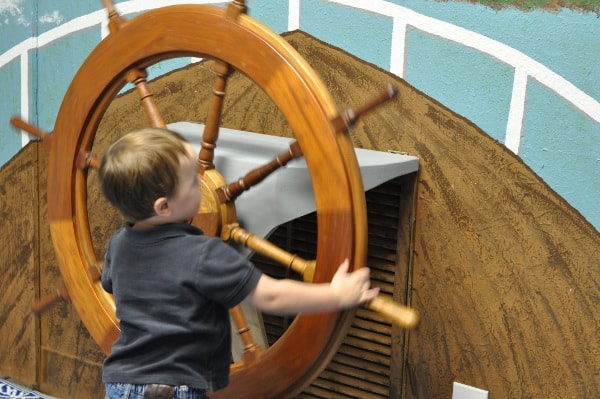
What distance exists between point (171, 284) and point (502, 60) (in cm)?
78

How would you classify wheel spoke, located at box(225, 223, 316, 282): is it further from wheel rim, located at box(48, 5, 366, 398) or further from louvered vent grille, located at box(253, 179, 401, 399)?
louvered vent grille, located at box(253, 179, 401, 399)

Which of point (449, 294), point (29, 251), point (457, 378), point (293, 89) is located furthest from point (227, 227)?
point (29, 251)

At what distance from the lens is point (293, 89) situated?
53.1 inches

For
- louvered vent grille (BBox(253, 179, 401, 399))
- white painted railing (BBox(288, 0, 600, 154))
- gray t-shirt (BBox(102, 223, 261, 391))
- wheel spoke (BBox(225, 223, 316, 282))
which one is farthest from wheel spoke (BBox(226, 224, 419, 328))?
white painted railing (BBox(288, 0, 600, 154))

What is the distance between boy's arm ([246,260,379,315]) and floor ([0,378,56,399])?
146cm

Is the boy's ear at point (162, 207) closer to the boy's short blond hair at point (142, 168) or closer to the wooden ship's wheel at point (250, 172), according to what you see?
the boy's short blond hair at point (142, 168)

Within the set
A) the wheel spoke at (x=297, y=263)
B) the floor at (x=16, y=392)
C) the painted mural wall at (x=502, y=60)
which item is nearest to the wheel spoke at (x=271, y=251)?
the wheel spoke at (x=297, y=263)

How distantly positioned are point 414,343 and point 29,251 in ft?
4.17

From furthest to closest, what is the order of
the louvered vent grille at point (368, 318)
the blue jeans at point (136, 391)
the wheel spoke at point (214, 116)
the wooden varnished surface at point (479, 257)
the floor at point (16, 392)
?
the floor at point (16, 392) → the louvered vent grille at point (368, 318) → the wooden varnished surface at point (479, 257) → the wheel spoke at point (214, 116) → the blue jeans at point (136, 391)

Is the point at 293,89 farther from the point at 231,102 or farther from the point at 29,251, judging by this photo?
the point at 29,251

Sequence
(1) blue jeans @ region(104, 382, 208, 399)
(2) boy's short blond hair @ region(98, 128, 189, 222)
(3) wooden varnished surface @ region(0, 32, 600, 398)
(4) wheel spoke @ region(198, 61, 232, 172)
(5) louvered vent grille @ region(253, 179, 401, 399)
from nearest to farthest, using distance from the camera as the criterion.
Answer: (2) boy's short blond hair @ region(98, 128, 189, 222) → (1) blue jeans @ region(104, 382, 208, 399) → (4) wheel spoke @ region(198, 61, 232, 172) → (3) wooden varnished surface @ region(0, 32, 600, 398) → (5) louvered vent grille @ region(253, 179, 401, 399)

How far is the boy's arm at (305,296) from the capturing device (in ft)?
3.99

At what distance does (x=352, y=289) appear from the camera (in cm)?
124

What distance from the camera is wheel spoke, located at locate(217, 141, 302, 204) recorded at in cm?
136
